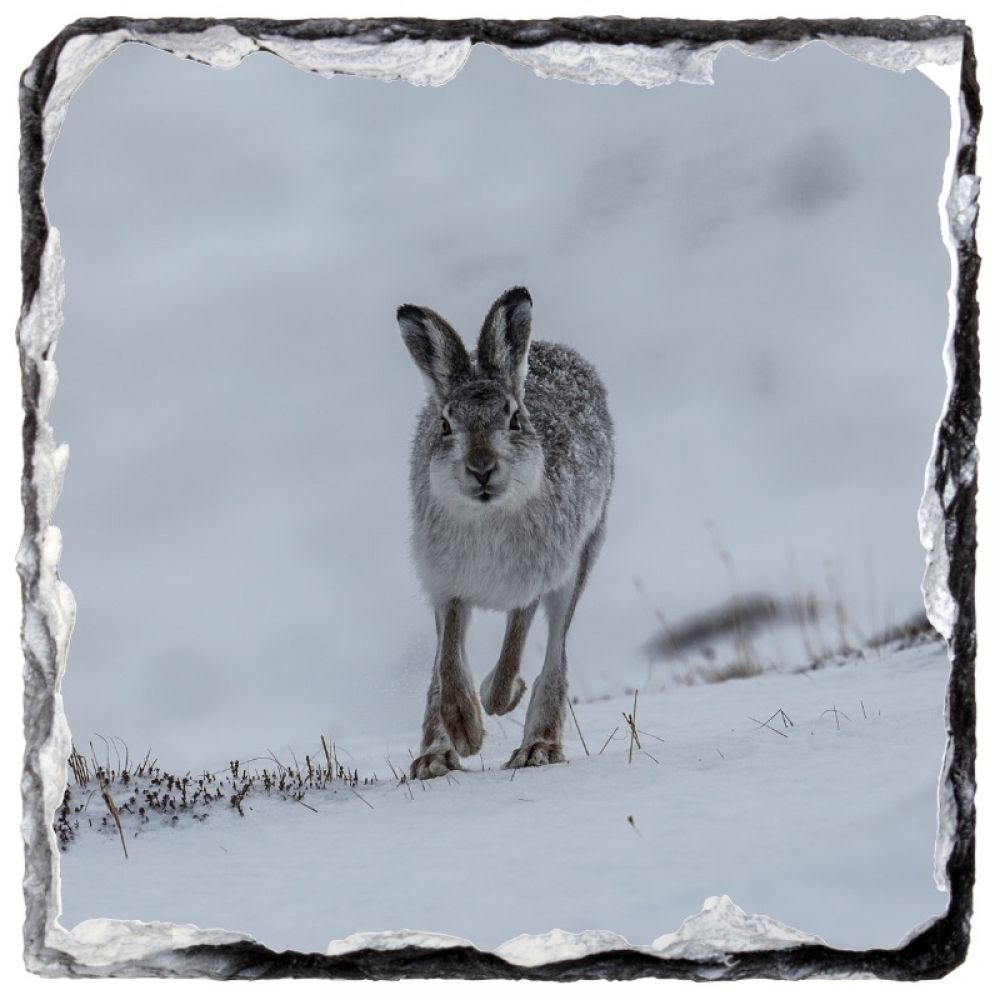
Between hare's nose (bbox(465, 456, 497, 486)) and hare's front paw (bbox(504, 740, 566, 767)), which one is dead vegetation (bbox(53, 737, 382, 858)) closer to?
hare's front paw (bbox(504, 740, 566, 767))

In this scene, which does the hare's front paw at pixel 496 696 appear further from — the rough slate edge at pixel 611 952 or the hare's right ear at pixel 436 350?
the rough slate edge at pixel 611 952

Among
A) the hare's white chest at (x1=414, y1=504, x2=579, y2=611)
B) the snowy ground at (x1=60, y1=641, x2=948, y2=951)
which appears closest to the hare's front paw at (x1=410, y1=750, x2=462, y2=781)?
the snowy ground at (x1=60, y1=641, x2=948, y2=951)

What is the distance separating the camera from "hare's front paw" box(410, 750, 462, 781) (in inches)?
287

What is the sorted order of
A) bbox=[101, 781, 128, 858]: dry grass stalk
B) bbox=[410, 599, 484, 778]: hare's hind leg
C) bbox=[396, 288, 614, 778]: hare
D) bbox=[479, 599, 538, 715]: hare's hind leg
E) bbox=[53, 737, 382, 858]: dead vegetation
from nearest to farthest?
bbox=[101, 781, 128, 858]: dry grass stalk < bbox=[53, 737, 382, 858]: dead vegetation < bbox=[396, 288, 614, 778]: hare < bbox=[410, 599, 484, 778]: hare's hind leg < bbox=[479, 599, 538, 715]: hare's hind leg

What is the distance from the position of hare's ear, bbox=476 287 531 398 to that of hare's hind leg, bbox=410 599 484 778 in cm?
131

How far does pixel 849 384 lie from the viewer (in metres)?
6.85

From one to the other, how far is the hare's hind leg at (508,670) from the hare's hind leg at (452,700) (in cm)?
42

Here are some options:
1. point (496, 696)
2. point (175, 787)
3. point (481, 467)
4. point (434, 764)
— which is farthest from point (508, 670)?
point (175, 787)

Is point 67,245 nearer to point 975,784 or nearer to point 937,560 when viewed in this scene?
point 937,560

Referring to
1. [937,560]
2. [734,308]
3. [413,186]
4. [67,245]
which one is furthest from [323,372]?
[937,560]

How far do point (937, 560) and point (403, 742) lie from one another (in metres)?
3.17

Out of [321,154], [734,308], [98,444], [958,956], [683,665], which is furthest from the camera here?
[683,665]

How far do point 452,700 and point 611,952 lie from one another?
7.92 feet

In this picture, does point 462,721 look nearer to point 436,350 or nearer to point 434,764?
point 434,764
